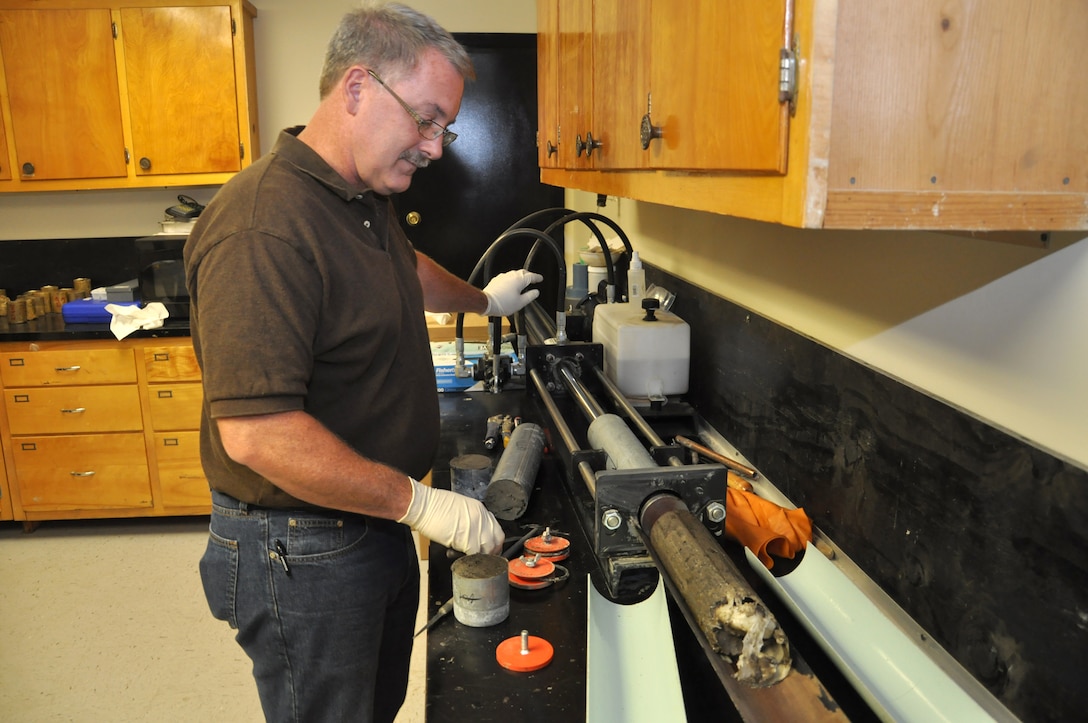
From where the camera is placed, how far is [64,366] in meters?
3.28

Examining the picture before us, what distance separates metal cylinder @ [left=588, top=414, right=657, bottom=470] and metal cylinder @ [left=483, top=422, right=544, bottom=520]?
0.19 m

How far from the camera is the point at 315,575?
131 centimetres

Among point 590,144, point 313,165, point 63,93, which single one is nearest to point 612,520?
point 313,165

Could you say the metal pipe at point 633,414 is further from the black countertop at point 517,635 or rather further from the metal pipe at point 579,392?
the black countertop at point 517,635

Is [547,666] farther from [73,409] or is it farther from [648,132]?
[73,409]

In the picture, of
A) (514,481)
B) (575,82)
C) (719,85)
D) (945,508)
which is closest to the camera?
(719,85)

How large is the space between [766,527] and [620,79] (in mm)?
805

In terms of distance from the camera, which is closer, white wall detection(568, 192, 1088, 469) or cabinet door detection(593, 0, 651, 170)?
white wall detection(568, 192, 1088, 469)

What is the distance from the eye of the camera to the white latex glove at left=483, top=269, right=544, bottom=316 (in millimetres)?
2123

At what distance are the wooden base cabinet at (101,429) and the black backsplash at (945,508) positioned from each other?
8.82 ft

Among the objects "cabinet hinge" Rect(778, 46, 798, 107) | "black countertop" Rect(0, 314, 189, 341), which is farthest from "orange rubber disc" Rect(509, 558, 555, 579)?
"black countertop" Rect(0, 314, 189, 341)

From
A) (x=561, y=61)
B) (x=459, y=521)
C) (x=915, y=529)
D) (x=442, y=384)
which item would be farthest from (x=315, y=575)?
(x=561, y=61)

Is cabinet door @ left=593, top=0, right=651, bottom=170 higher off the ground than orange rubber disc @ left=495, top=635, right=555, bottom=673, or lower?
higher

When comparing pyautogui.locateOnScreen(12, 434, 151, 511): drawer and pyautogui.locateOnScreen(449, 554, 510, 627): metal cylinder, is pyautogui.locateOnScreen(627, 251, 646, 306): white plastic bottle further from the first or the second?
pyautogui.locateOnScreen(12, 434, 151, 511): drawer
